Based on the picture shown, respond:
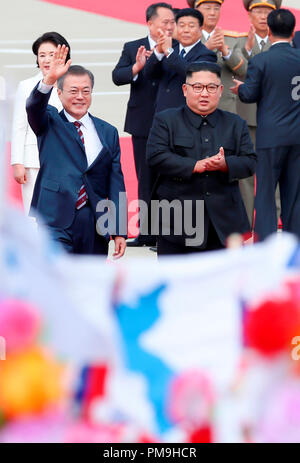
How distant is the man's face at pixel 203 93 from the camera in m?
5.87

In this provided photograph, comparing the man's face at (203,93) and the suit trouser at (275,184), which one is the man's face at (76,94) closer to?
the man's face at (203,93)

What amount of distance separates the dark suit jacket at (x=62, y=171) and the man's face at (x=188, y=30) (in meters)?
2.18

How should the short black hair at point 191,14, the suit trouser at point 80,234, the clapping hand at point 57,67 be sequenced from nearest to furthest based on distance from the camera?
the clapping hand at point 57,67
the suit trouser at point 80,234
the short black hair at point 191,14

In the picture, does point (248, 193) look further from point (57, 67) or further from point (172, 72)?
point (57, 67)

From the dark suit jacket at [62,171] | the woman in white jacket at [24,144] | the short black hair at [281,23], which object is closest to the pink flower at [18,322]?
the dark suit jacket at [62,171]

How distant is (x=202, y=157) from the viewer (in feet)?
19.4

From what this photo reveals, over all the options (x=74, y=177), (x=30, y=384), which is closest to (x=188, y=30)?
(x=74, y=177)

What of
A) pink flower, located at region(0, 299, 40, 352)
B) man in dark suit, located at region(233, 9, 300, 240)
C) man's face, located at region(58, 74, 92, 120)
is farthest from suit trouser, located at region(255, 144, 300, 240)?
pink flower, located at region(0, 299, 40, 352)

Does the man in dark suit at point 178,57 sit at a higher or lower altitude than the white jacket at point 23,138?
higher

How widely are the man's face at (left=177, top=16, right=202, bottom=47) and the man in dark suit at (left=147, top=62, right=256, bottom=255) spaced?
176 centimetres

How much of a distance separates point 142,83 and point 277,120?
1268 mm

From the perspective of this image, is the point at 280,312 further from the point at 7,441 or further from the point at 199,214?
the point at 199,214

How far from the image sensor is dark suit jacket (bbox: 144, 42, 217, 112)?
758 centimetres

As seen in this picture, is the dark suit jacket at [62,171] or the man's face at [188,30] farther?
the man's face at [188,30]
